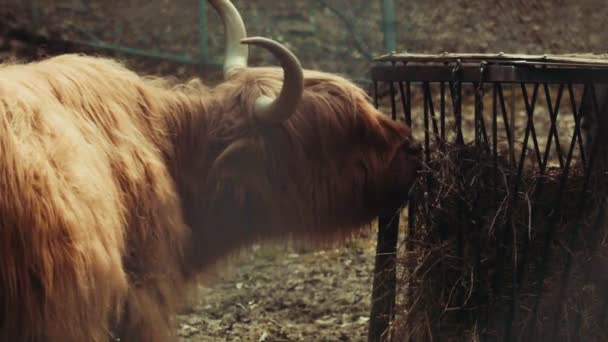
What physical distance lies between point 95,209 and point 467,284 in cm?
176

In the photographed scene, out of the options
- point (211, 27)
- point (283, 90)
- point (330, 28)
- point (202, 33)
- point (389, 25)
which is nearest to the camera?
point (283, 90)

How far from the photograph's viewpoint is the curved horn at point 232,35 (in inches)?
204

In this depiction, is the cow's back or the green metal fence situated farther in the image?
the green metal fence

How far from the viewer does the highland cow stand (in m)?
3.71

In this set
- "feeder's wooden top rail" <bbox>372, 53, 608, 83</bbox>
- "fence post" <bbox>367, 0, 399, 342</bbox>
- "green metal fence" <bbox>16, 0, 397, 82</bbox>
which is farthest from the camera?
"green metal fence" <bbox>16, 0, 397, 82</bbox>

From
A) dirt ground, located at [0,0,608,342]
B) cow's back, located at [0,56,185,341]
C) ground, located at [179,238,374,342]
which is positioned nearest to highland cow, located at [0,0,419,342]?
cow's back, located at [0,56,185,341]

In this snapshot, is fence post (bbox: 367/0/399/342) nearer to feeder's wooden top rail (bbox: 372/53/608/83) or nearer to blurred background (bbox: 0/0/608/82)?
feeder's wooden top rail (bbox: 372/53/608/83)

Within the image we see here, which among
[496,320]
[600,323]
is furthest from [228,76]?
[600,323]

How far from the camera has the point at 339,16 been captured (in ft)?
34.7

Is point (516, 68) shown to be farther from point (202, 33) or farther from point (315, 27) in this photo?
point (315, 27)

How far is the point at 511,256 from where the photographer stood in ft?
15.1

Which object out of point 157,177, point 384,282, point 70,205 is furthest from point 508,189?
point 70,205

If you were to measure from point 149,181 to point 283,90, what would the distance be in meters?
0.74

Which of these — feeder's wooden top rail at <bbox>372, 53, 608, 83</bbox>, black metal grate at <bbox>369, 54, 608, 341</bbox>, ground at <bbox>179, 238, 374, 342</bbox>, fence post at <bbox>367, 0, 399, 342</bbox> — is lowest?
ground at <bbox>179, 238, 374, 342</bbox>
